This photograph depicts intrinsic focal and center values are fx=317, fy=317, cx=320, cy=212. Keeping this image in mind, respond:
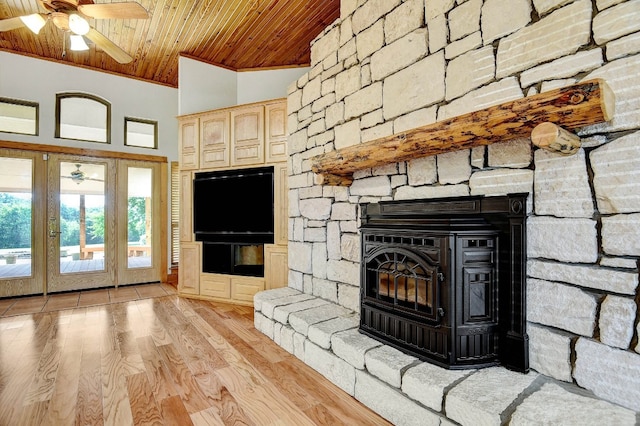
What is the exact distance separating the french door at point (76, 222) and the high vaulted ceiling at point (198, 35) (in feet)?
4.92

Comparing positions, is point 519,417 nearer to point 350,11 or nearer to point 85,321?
point 350,11

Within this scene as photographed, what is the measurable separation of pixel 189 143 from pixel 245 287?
2177mm

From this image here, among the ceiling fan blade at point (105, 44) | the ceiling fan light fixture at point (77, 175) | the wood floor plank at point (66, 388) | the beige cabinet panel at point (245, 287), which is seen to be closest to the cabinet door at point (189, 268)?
the beige cabinet panel at point (245, 287)

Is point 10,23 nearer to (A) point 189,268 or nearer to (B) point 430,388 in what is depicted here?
(A) point 189,268

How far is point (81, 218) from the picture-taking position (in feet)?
16.4

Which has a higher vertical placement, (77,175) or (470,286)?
(77,175)

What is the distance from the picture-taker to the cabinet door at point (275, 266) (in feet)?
12.7

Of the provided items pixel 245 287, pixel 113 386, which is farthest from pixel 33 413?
pixel 245 287

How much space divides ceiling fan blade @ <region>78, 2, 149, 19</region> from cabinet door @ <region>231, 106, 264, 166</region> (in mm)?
1501

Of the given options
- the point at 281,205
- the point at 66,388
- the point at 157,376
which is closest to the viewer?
the point at 66,388

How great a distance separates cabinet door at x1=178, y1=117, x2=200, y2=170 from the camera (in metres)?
4.44

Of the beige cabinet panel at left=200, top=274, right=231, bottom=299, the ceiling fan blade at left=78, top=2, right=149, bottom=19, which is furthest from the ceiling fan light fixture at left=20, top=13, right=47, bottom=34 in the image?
the beige cabinet panel at left=200, top=274, right=231, bottom=299

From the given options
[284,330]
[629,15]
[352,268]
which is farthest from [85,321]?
[629,15]

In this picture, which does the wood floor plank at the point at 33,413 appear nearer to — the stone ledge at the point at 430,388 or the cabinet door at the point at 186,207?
the stone ledge at the point at 430,388
